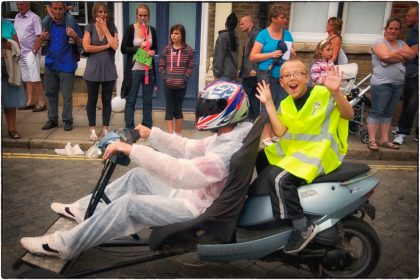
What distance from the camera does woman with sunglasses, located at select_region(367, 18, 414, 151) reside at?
250 inches

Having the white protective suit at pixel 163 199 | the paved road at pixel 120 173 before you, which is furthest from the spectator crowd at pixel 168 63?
the white protective suit at pixel 163 199

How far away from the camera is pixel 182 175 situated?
113 inches

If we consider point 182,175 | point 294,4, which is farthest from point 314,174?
point 294,4

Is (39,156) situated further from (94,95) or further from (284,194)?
(284,194)

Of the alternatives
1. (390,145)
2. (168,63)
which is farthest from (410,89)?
(168,63)

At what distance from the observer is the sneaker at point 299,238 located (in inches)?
119

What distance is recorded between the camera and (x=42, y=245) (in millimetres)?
3014

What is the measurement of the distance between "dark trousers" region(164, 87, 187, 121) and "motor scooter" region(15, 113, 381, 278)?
11.8 feet

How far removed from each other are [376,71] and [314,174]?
4.11 meters

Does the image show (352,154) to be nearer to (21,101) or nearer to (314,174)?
(314,174)

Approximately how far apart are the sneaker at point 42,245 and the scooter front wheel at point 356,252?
1.90 metres

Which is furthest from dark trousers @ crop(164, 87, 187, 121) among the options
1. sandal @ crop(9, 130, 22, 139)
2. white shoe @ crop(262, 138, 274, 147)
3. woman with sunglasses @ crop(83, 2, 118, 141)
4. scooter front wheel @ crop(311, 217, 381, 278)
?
scooter front wheel @ crop(311, 217, 381, 278)

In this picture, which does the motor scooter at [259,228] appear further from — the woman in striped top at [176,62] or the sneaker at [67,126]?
the sneaker at [67,126]

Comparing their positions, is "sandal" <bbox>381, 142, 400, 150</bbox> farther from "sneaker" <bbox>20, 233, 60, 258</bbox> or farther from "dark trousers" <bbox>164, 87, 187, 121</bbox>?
"sneaker" <bbox>20, 233, 60, 258</bbox>
